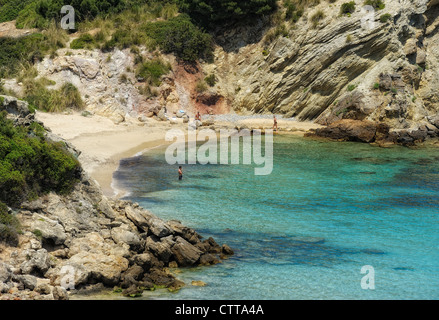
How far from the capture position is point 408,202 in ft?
83.8

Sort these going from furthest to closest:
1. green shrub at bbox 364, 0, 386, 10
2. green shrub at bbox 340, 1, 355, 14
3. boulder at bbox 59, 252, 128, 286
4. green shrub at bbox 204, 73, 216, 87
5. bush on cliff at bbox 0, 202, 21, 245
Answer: green shrub at bbox 204, 73, 216, 87
green shrub at bbox 340, 1, 355, 14
green shrub at bbox 364, 0, 386, 10
bush on cliff at bbox 0, 202, 21, 245
boulder at bbox 59, 252, 128, 286

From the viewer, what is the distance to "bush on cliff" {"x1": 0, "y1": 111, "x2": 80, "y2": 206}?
1579 centimetres

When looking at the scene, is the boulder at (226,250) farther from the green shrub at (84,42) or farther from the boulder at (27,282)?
the green shrub at (84,42)

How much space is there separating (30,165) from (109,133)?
20905 mm

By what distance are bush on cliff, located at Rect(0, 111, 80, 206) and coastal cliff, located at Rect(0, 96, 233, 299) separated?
0.33 meters

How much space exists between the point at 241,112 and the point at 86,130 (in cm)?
1729

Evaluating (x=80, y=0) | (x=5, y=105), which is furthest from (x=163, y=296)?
(x=80, y=0)

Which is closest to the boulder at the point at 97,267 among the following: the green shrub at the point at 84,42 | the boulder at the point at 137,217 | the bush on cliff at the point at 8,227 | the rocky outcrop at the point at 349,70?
the bush on cliff at the point at 8,227

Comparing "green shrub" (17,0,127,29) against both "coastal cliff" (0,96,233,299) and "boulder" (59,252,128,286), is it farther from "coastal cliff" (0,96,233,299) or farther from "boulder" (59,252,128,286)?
"boulder" (59,252,128,286)

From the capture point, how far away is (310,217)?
74.6 ft

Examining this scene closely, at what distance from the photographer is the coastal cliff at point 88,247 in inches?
540

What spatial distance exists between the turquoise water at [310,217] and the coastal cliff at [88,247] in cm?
83

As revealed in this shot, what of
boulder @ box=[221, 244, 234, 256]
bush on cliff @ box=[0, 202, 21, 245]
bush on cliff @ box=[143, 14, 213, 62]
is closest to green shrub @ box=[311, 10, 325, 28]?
bush on cliff @ box=[143, 14, 213, 62]
